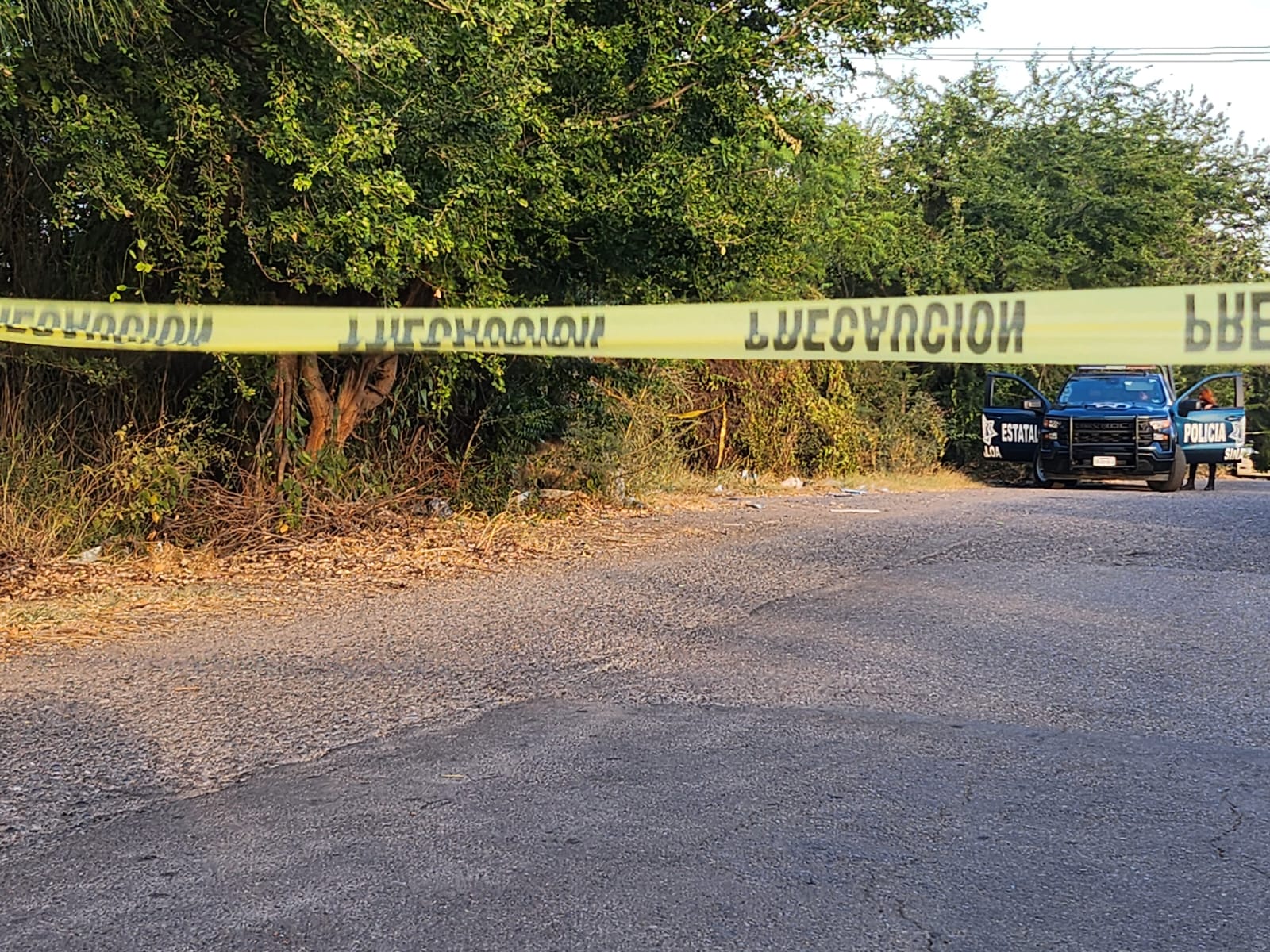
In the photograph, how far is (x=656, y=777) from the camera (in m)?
4.30

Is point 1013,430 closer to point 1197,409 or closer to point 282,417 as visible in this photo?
point 1197,409

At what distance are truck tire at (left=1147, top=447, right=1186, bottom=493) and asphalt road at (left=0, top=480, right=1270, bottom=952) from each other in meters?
10.3

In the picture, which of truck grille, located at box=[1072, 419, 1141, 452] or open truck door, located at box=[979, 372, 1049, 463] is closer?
truck grille, located at box=[1072, 419, 1141, 452]

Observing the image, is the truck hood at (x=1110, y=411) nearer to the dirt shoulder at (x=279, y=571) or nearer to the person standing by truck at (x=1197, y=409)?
the person standing by truck at (x=1197, y=409)

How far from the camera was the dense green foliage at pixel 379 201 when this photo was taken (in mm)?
Answer: 7449

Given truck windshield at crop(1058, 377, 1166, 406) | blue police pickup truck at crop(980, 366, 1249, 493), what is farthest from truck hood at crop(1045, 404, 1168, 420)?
truck windshield at crop(1058, 377, 1166, 406)

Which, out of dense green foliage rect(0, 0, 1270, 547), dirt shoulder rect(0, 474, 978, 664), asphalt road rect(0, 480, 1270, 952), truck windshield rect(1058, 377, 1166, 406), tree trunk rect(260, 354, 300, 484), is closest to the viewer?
asphalt road rect(0, 480, 1270, 952)

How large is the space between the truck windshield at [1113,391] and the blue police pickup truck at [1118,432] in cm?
1

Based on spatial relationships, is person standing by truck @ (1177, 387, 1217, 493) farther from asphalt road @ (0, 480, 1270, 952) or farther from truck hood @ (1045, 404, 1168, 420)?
asphalt road @ (0, 480, 1270, 952)

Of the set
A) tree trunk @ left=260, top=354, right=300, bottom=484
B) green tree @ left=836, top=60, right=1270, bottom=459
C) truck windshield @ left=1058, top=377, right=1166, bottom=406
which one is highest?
green tree @ left=836, top=60, right=1270, bottom=459

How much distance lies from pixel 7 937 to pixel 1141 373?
18278mm

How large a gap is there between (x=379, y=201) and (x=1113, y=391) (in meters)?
13.9

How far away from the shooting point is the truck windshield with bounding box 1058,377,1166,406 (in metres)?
18.2

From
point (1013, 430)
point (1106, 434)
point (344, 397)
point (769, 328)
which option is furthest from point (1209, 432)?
point (769, 328)
